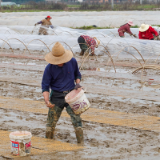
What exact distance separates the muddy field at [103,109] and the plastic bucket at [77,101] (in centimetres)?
51

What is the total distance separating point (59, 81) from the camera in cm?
402

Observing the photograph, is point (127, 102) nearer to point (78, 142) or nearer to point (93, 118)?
point (93, 118)

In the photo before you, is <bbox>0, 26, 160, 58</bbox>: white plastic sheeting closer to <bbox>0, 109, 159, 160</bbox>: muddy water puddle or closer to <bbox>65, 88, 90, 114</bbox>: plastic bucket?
<bbox>0, 109, 159, 160</bbox>: muddy water puddle

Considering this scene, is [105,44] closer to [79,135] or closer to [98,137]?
[98,137]

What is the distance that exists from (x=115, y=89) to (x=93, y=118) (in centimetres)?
212

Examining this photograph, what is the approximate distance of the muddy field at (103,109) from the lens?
3.83m

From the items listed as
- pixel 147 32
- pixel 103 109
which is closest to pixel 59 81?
pixel 103 109

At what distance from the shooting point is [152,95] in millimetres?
6594

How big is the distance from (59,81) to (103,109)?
1.79 meters

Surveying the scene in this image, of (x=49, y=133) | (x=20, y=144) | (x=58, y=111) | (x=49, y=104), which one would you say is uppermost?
(x=49, y=104)

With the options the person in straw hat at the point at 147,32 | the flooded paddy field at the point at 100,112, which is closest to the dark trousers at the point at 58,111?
the flooded paddy field at the point at 100,112

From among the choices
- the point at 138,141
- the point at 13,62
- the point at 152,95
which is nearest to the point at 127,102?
the point at 152,95

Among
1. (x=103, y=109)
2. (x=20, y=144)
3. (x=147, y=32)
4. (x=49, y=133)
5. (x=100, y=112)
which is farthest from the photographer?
(x=147, y=32)

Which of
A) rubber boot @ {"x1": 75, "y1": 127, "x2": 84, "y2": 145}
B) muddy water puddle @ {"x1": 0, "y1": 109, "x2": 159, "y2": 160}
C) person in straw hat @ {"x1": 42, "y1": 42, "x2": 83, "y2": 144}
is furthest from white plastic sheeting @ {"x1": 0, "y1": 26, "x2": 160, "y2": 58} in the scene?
rubber boot @ {"x1": 75, "y1": 127, "x2": 84, "y2": 145}
